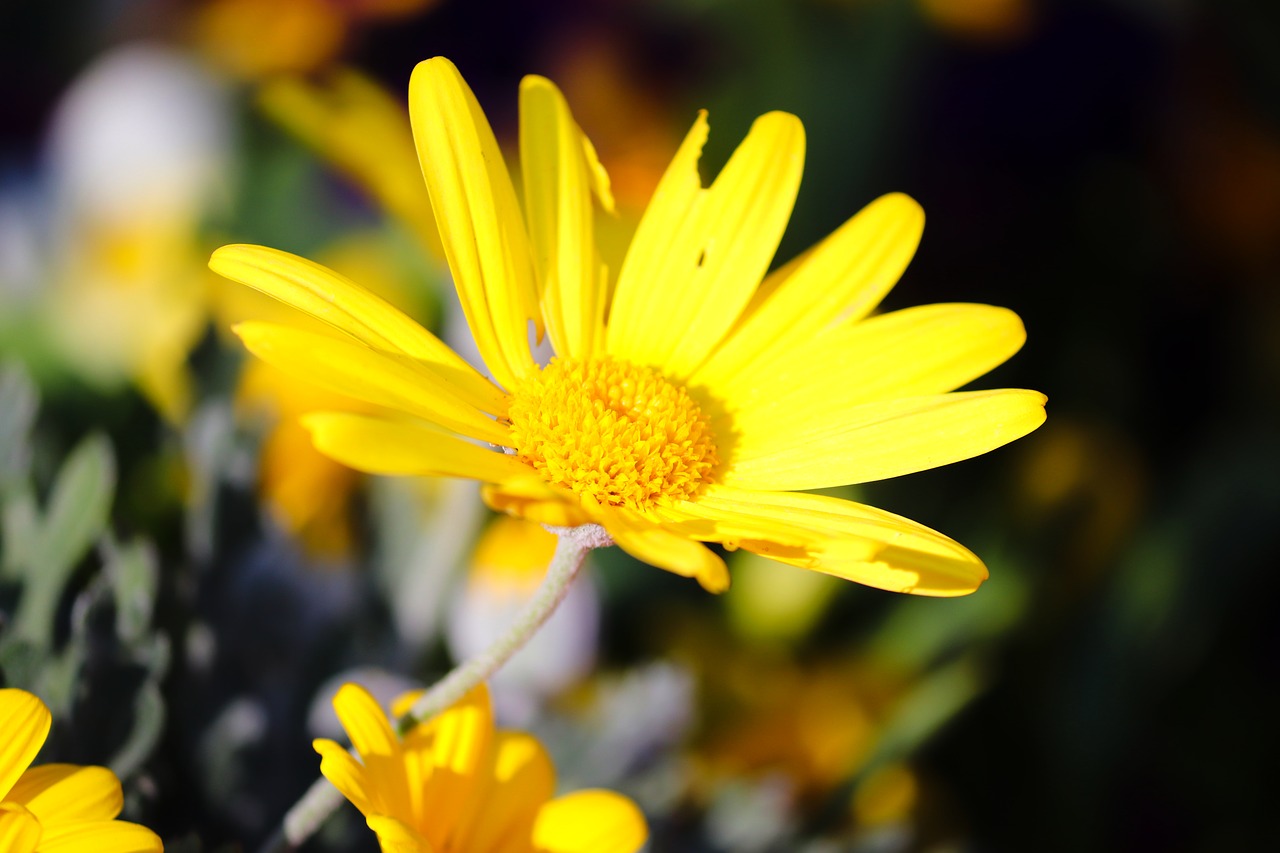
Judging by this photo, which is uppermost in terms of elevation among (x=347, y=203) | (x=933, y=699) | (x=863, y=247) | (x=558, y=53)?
(x=558, y=53)

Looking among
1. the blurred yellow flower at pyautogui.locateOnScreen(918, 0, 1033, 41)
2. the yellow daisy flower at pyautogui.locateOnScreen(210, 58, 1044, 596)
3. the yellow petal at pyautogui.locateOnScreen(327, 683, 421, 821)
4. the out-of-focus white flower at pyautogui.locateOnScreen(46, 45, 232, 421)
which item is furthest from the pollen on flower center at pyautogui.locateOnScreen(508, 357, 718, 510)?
the blurred yellow flower at pyautogui.locateOnScreen(918, 0, 1033, 41)

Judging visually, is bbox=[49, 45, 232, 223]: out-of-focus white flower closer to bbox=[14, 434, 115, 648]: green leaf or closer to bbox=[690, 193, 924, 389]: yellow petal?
bbox=[14, 434, 115, 648]: green leaf

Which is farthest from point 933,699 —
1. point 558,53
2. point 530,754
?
point 558,53

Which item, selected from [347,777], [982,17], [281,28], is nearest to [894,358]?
[347,777]

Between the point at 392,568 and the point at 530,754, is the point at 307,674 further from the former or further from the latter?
the point at 530,754

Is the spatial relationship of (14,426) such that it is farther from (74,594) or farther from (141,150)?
(141,150)

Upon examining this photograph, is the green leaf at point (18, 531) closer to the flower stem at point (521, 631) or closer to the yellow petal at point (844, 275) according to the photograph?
the flower stem at point (521, 631)
